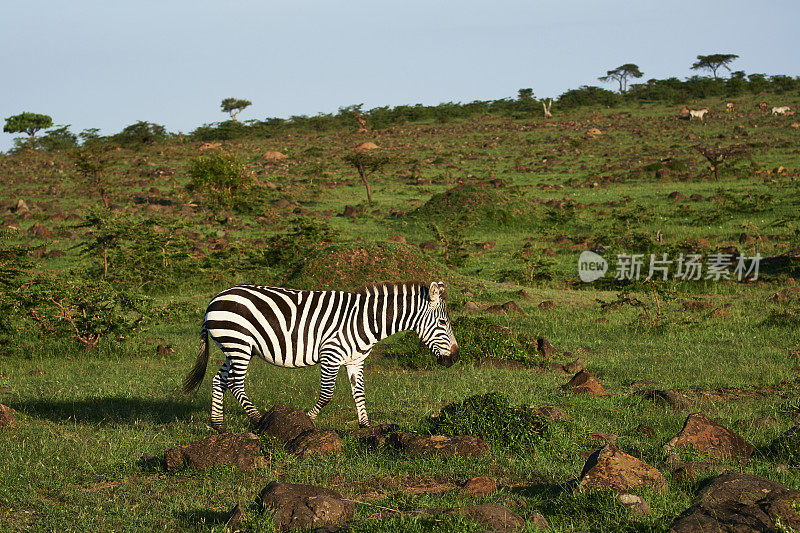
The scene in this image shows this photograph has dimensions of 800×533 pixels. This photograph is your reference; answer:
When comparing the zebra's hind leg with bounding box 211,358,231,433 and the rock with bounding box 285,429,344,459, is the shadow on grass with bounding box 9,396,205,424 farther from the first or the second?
the rock with bounding box 285,429,344,459

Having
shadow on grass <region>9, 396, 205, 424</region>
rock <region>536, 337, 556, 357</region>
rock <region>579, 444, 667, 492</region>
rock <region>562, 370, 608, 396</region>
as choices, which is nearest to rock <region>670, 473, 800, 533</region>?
rock <region>579, 444, 667, 492</region>

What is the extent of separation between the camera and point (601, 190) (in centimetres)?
3831

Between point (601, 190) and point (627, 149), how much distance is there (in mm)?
16065

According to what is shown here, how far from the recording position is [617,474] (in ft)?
20.3

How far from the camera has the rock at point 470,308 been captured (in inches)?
706

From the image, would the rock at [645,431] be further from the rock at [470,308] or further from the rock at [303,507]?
the rock at [470,308]

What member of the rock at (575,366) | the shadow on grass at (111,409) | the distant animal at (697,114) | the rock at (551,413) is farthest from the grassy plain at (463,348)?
the distant animal at (697,114)

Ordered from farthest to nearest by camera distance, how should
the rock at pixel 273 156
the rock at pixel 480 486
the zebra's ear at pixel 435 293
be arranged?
1. the rock at pixel 273 156
2. the zebra's ear at pixel 435 293
3. the rock at pixel 480 486

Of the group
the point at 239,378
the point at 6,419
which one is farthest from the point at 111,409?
the point at 239,378

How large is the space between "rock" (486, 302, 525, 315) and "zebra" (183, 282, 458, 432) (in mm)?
8264

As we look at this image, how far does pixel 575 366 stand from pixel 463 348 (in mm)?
2007

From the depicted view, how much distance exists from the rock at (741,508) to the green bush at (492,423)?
2.43 meters

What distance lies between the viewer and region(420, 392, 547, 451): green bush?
8.02 metres

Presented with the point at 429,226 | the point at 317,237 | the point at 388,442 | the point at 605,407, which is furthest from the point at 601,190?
the point at 388,442
